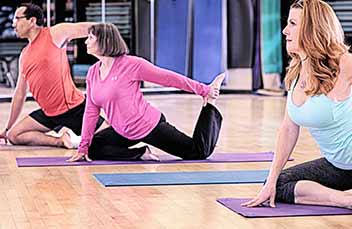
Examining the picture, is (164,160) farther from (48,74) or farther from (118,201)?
(118,201)

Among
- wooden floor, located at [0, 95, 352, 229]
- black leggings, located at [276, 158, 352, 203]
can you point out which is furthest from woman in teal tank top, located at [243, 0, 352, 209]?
wooden floor, located at [0, 95, 352, 229]

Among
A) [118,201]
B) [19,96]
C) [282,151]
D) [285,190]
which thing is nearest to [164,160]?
[19,96]

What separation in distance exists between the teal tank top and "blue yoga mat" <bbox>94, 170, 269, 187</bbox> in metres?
0.91

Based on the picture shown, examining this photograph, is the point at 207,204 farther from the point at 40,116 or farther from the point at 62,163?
the point at 40,116

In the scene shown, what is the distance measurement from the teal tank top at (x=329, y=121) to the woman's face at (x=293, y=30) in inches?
8.5

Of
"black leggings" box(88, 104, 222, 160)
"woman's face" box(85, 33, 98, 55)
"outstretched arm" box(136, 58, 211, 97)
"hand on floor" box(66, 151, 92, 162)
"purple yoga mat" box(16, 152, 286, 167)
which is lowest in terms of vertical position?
"purple yoga mat" box(16, 152, 286, 167)

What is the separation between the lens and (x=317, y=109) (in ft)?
9.79

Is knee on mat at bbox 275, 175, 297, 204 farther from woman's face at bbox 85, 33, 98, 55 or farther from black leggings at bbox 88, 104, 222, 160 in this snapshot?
woman's face at bbox 85, 33, 98, 55

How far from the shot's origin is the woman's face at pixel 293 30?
116 inches

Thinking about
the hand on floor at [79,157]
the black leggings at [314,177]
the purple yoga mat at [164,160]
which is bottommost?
the purple yoga mat at [164,160]

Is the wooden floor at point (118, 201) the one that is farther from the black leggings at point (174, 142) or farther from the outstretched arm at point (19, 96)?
the outstretched arm at point (19, 96)

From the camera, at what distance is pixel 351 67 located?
116 inches

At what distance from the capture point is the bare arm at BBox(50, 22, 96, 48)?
16.1ft

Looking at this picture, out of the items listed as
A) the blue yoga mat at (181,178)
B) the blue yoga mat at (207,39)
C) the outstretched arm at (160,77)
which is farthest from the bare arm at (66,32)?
the blue yoga mat at (207,39)
